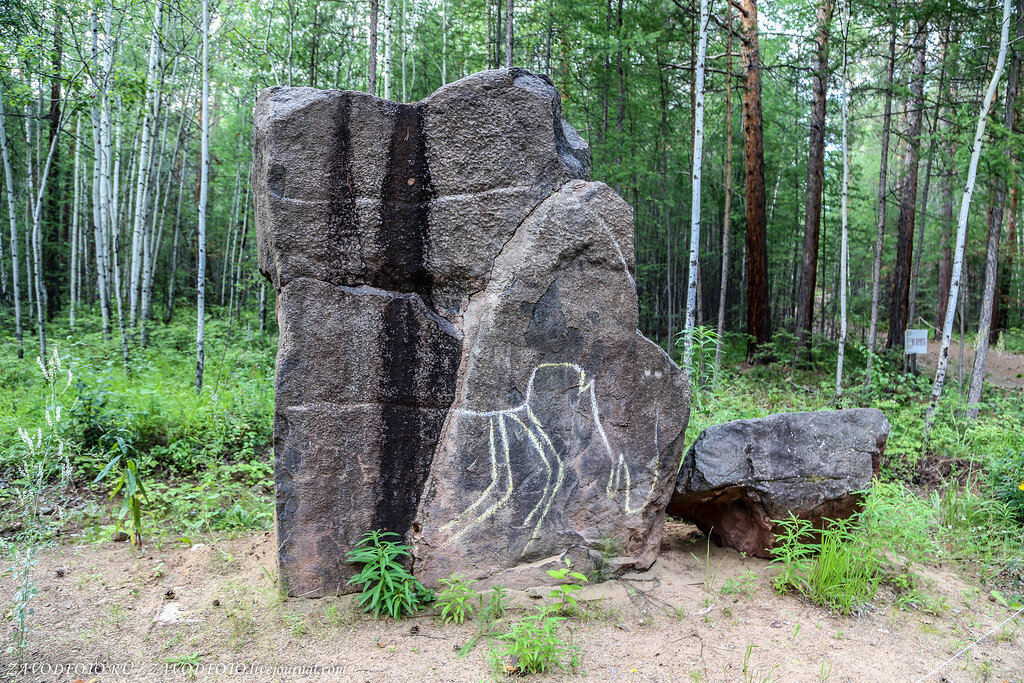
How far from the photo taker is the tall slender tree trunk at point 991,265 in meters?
6.59

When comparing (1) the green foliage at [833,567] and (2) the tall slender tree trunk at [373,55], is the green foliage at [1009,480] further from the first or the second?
(2) the tall slender tree trunk at [373,55]

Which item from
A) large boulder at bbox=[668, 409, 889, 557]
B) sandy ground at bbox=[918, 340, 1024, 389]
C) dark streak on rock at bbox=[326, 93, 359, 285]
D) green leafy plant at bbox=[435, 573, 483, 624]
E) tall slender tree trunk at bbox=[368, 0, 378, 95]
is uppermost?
tall slender tree trunk at bbox=[368, 0, 378, 95]

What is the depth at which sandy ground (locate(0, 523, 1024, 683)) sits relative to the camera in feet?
9.13

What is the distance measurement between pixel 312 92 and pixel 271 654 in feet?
9.08

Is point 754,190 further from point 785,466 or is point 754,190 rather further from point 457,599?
point 457,599

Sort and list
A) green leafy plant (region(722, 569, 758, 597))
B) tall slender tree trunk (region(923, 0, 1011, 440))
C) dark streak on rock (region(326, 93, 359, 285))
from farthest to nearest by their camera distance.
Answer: tall slender tree trunk (region(923, 0, 1011, 440)) → green leafy plant (region(722, 569, 758, 597)) → dark streak on rock (region(326, 93, 359, 285))

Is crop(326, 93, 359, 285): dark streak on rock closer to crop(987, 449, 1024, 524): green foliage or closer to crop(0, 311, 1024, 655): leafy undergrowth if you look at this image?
crop(0, 311, 1024, 655): leafy undergrowth

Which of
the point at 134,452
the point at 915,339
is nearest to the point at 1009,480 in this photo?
the point at 915,339

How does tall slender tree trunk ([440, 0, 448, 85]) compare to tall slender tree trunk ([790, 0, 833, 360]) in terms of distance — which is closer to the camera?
tall slender tree trunk ([790, 0, 833, 360])

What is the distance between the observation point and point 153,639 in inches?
116

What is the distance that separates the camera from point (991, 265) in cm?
690

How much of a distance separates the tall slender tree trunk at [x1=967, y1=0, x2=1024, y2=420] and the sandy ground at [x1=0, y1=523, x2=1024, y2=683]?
12.3 ft

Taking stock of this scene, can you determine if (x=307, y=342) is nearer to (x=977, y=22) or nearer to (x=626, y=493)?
(x=626, y=493)

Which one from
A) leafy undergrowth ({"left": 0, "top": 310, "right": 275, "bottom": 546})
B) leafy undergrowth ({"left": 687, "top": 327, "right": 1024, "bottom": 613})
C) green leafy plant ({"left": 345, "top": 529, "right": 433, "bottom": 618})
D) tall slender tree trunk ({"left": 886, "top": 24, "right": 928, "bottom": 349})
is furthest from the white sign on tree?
leafy undergrowth ({"left": 0, "top": 310, "right": 275, "bottom": 546})
